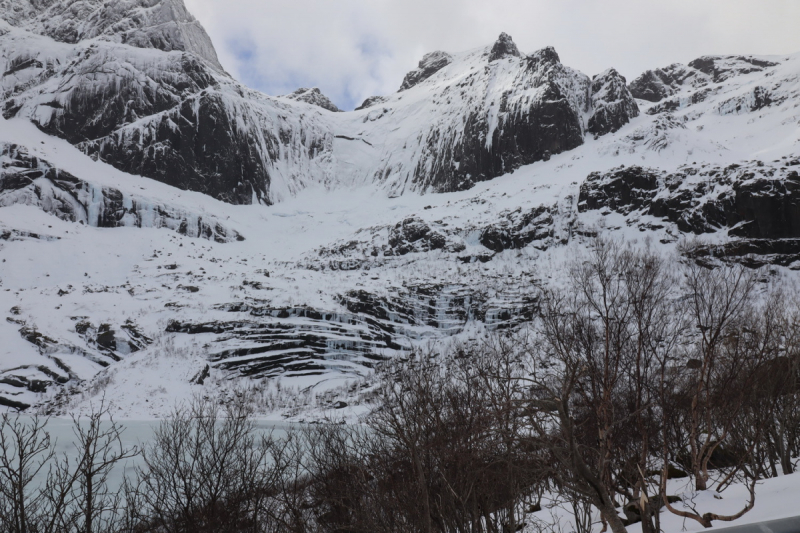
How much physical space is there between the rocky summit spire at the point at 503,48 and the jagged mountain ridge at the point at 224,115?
16.8m

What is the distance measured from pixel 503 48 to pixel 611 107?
6187cm

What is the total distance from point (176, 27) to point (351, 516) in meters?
187

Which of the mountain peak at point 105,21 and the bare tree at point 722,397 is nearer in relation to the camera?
the bare tree at point 722,397

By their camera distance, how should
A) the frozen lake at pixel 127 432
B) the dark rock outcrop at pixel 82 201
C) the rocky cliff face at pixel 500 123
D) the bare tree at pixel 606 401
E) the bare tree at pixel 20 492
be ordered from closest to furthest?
the bare tree at pixel 606 401, the bare tree at pixel 20 492, the frozen lake at pixel 127 432, the dark rock outcrop at pixel 82 201, the rocky cliff face at pixel 500 123

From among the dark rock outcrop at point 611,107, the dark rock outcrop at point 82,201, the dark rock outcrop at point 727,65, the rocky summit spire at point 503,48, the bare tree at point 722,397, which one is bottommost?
the bare tree at point 722,397

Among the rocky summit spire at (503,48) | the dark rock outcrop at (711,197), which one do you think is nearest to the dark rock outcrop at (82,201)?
the dark rock outcrop at (711,197)

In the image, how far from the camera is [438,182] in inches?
5438

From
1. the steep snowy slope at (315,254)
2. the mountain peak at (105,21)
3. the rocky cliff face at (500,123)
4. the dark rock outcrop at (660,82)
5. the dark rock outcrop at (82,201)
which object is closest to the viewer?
the steep snowy slope at (315,254)

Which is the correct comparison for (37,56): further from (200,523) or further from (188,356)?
(200,523)

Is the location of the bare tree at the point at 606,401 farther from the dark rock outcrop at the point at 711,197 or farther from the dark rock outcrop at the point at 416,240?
the dark rock outcrop at the point at 416,240

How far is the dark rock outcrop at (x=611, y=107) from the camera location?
12975cm

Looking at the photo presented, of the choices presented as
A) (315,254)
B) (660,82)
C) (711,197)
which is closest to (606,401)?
(711,197)

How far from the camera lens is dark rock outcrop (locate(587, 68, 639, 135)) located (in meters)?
130

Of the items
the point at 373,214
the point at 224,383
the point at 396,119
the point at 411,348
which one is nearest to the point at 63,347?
the point at 224,383
